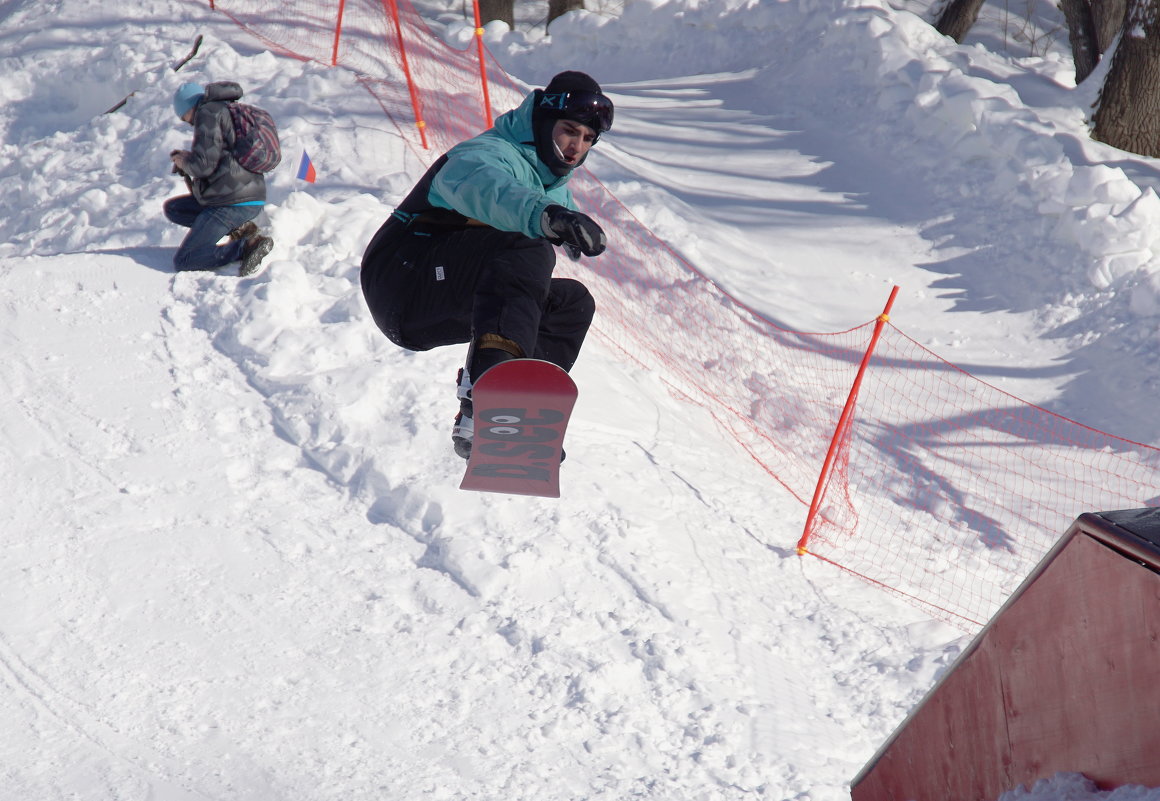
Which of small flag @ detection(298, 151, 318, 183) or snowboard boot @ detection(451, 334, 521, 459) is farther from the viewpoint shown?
small flag @ detection(298, 151, 318, 183)

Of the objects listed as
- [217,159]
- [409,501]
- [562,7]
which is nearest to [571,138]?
[409,501]

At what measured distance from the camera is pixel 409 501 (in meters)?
5.18

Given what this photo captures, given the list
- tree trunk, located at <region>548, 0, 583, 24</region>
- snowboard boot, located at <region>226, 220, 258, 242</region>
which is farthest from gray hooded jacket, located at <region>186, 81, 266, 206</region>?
tree trunk, located at <region>548, 0, 583, 24</region>

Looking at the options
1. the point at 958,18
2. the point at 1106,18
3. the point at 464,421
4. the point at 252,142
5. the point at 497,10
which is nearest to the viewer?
the point at 464,421

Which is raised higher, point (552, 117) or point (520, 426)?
point (552, 117)

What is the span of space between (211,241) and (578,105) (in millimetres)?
4088

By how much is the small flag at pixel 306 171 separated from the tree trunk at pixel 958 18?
9631mm

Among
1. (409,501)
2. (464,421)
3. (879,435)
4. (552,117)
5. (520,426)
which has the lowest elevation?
(879,435)

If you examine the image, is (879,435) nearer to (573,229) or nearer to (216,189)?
(573,229)

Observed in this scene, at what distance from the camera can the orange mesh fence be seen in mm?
5945

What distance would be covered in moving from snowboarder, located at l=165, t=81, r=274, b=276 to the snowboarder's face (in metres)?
3.68

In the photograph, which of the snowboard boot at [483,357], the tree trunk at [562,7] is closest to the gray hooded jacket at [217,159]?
the snowboard boot at [483,357]

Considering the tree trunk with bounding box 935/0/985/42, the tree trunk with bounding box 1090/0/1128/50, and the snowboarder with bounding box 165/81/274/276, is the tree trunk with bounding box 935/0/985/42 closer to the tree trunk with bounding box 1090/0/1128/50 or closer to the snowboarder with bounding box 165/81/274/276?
the tree trunk with bounding box 1090/0/1128/50

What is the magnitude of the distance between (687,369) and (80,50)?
8.19 m
